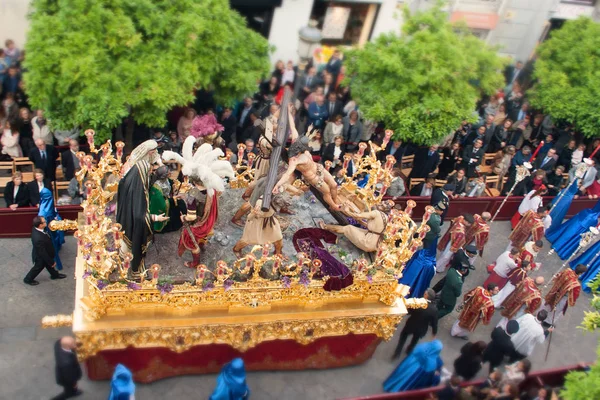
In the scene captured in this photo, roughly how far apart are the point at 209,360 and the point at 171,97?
5.43 m

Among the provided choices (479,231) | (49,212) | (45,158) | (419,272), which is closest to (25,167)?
(45,158)

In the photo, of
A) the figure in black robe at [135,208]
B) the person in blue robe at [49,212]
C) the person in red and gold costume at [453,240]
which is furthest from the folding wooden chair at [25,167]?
the person in red and gold costume at [453,240]

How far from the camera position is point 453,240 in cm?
1273

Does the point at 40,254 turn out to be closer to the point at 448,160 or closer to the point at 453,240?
the point at 453,240

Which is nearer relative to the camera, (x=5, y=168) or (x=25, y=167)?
(x=5, y=168)

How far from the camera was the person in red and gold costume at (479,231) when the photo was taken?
12875 mm

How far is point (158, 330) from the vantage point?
928 centimetres

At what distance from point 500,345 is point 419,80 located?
21.6 ft

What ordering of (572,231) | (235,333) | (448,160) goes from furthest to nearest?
(448,160), (572,231), (235,333)

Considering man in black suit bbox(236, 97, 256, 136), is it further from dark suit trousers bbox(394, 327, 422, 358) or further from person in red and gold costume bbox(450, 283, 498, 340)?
person in red and gold costume bbox(450, 283, 498, 340)

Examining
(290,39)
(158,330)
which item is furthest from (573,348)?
(290,39)

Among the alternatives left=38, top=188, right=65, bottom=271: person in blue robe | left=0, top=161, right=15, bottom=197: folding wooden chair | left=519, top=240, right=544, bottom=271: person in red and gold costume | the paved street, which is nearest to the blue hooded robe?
the paved street

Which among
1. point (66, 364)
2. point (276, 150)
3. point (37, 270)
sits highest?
point (276, 150)

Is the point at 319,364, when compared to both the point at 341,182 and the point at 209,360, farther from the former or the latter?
the point at 341,182
